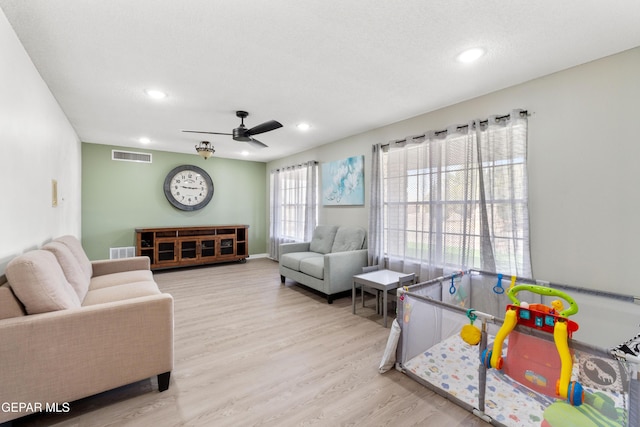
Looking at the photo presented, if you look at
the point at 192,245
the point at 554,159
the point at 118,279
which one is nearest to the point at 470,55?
the point at 554,159

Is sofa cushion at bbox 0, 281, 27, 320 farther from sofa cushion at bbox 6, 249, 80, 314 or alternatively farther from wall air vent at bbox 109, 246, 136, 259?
wall air vent at bbox 109, 246, 136, 259

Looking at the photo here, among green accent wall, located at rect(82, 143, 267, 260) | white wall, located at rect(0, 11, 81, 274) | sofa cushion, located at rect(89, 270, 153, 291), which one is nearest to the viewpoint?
white wall, located at rect(0, 11, 81, 274)

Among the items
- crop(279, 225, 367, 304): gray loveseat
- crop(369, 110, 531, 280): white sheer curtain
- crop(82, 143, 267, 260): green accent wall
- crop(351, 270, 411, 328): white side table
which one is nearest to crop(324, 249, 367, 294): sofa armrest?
crop(279, 225, 367, 304): gray loveseat

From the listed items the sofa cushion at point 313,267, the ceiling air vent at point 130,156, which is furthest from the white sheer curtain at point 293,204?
the ceiling air vent at point 130,156

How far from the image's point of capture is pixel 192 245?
218 inches

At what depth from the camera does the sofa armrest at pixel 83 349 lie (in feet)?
4.72

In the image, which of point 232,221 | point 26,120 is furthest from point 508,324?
point 232,221

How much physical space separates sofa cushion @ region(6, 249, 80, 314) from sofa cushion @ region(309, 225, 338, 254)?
3.30 m

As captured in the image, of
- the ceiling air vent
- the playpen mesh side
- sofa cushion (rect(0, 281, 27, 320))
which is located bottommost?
the playpen mesh side

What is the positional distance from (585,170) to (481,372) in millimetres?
1811

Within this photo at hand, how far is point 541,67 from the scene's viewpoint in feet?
7.37

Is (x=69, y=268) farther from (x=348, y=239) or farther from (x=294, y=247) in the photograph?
(x=348, y=239)

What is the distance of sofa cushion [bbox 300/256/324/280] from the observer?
12.1 ft

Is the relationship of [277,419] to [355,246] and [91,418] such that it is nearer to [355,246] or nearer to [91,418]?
[91,418]
